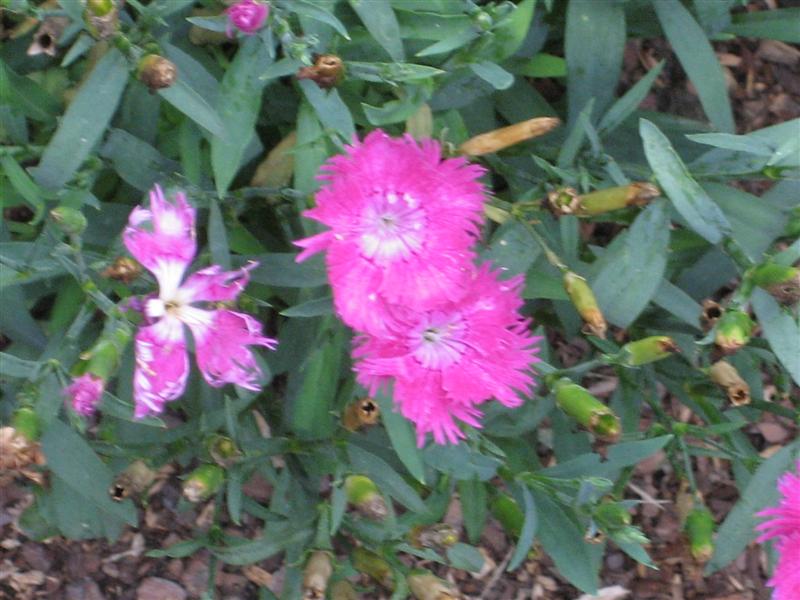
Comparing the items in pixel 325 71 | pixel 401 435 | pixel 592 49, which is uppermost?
pixel 325 71

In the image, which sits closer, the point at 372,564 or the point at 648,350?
the point at 648,350

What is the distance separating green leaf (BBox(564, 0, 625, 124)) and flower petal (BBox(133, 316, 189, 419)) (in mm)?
960

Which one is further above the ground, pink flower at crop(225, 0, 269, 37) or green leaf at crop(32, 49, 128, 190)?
pink flower at crop(225, 0, 269, 37)

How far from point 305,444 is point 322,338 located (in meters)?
0.18

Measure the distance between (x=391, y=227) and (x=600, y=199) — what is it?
0.32 metres

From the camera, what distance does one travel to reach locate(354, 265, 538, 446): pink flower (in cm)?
130

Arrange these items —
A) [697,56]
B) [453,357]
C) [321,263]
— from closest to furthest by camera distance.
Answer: [453,357], [321,263], [697,56]

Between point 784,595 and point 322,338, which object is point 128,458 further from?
point 784,595

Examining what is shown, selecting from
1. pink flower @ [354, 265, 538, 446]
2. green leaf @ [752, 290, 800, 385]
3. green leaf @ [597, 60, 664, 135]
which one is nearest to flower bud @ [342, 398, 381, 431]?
pink flower @ [354, 265, 538, 446]

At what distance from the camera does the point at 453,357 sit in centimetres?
136

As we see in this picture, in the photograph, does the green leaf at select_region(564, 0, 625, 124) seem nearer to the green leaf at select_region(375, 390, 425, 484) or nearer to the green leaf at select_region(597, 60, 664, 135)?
the green leaf at select_region(597, 60, 664, 135)

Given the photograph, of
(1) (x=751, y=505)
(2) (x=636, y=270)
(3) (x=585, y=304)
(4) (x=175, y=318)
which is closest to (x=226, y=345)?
(4) (x=175, y=318)

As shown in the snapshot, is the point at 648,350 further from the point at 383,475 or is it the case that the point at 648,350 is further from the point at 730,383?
the point at 383,475

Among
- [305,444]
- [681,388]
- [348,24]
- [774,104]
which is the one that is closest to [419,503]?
[305,444]
